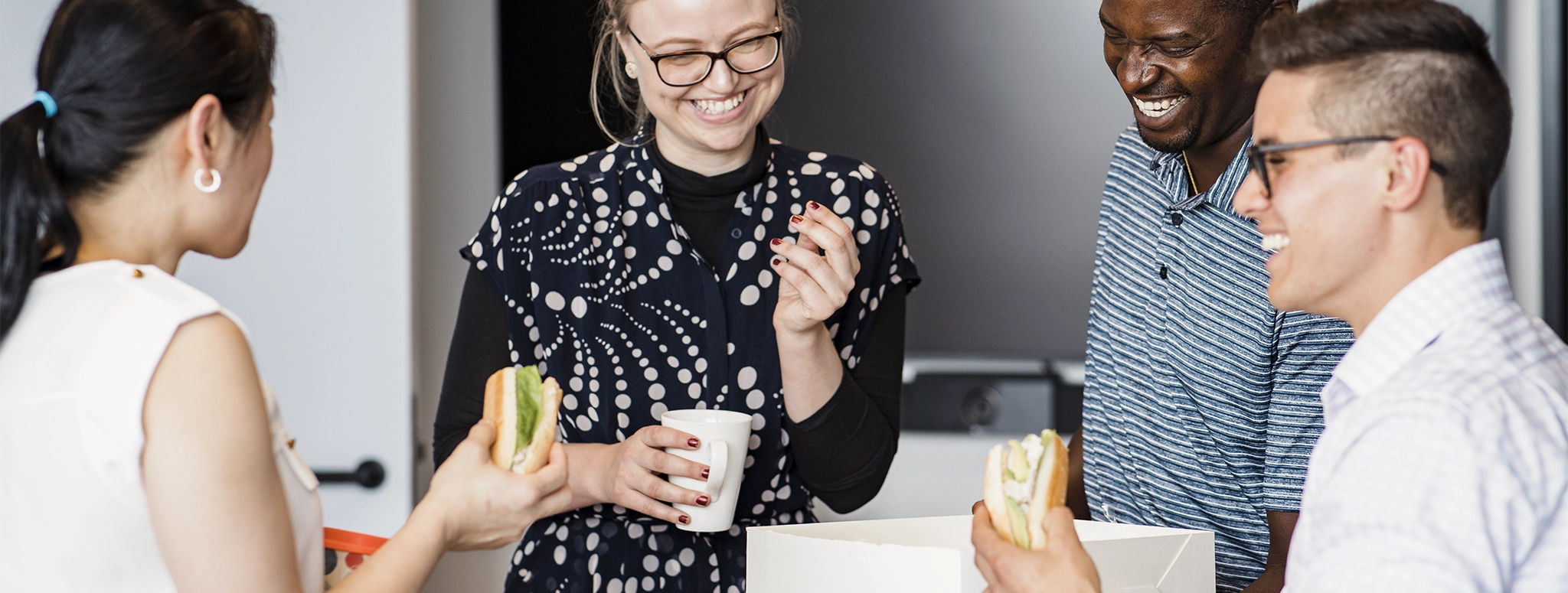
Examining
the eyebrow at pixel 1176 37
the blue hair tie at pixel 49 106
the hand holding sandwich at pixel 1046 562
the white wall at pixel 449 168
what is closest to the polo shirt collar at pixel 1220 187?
the eyebrow at pixel 1176 37

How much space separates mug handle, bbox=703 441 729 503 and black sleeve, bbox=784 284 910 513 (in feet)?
0.72

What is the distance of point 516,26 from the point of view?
2576 millimetres

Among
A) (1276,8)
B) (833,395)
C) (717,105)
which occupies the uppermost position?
(1276,8)

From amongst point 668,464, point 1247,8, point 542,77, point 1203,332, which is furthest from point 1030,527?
point 542,77

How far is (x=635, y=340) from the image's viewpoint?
143 centimetres

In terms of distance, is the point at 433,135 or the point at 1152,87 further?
the point at 433,135

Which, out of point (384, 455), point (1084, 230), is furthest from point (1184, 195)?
point (384, 455)

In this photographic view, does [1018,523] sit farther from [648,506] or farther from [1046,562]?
[648,506]

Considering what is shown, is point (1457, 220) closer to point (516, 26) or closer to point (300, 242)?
point (300, 242)

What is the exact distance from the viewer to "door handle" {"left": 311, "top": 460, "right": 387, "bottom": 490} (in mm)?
2174

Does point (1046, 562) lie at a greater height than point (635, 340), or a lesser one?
lesser

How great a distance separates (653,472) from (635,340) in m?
0.25

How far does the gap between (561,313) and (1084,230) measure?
1588mm

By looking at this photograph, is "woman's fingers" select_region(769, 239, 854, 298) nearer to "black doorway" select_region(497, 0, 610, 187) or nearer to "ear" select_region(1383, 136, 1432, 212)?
"ear" select_region(1383, 136, 1432, 212)
